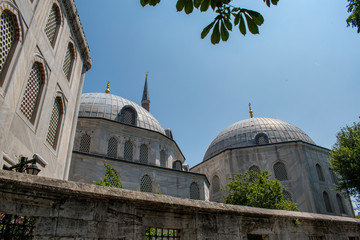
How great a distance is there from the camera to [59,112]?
397 inches

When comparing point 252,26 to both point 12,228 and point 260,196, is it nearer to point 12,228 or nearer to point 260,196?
point 12,228

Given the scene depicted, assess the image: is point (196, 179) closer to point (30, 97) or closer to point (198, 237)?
point (30, 97)

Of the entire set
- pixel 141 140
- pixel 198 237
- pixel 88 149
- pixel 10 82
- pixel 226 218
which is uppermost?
pixel 141 140

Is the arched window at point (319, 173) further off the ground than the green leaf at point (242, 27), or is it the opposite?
the arched window at point (319, 173)

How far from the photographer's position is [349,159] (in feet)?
49.7

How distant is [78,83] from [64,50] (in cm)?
194

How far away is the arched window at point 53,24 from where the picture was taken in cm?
915

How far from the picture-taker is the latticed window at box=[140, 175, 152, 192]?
53.2 feet

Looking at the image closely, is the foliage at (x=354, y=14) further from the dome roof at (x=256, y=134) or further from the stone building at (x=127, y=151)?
the dome roof at (x=256, y=134)

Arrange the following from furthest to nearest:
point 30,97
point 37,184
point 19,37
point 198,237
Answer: point 30,97
point 19,37
point 198,237
point 37,184

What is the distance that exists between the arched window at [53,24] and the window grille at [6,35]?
198 cm

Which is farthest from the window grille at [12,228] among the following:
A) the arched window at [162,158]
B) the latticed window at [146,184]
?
the arched window at [162,158]

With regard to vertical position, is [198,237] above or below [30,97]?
below

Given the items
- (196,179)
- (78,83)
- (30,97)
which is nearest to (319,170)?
(196,179)
